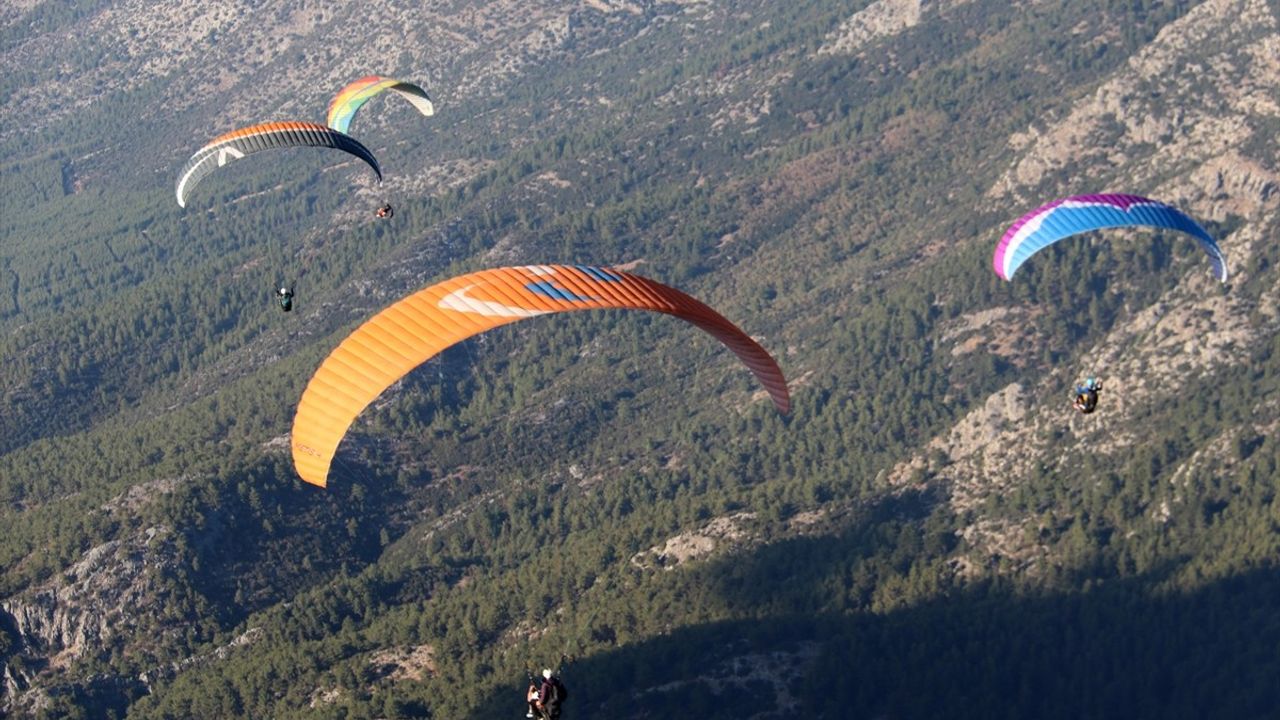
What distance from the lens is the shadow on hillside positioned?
148625 millimetres

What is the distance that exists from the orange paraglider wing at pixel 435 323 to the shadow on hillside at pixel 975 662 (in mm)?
59277

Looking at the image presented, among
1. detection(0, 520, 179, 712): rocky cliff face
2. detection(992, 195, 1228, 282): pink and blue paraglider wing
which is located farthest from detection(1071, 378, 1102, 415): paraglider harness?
detection(0, 520, 179, 712): rocky cliff face

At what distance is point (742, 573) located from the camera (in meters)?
171

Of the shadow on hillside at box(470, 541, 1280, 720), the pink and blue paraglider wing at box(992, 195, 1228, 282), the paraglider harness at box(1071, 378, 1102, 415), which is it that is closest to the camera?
the paraglider harness at box(1071, 378, 1102, 415)

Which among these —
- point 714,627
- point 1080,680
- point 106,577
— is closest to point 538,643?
point 714,627

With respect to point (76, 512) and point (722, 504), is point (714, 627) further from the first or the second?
point (76, 512)

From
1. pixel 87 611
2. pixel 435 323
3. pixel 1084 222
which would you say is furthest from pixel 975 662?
pixel 435 323

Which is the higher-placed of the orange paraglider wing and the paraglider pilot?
the orange paraglider wing

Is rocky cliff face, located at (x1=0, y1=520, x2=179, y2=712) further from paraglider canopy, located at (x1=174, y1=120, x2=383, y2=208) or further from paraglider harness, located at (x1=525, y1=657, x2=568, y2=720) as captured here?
paraglider harness, located at (x1=525, y1=657, x2=568, y2=720)

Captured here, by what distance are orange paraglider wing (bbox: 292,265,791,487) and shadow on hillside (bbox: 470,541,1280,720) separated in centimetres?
5928

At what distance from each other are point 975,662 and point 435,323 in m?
76.4

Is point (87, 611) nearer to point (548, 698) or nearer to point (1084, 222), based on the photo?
point (1084, 222)

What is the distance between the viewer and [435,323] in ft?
284

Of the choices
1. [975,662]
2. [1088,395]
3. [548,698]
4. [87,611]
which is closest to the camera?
[548,698]
